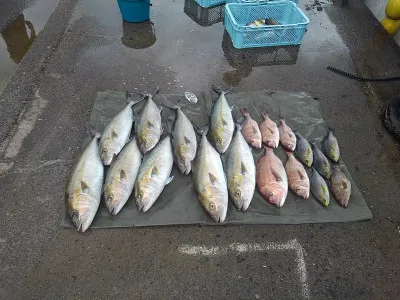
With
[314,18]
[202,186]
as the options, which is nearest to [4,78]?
[202,186]

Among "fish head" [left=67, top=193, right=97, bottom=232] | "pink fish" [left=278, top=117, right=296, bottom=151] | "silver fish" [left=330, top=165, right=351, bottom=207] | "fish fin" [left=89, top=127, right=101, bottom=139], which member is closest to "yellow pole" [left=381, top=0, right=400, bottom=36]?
"pink fish" [left=278, top=117, right=296, bottom=151]

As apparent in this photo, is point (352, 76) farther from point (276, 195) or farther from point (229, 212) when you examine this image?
point (229, 212)

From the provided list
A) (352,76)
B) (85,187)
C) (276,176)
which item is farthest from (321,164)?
(85,187)

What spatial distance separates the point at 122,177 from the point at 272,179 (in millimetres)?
1605

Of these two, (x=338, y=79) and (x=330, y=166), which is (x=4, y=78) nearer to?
(x=330, y=166)

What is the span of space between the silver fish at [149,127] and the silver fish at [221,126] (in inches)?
26.8

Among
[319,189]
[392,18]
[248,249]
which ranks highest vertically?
[392,18]

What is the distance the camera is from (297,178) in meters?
3.37

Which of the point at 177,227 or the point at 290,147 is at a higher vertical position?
the point at 290,147

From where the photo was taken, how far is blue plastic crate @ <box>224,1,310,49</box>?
16.9ft

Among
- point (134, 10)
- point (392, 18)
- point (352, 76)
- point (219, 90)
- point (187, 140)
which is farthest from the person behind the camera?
point (392, 18)

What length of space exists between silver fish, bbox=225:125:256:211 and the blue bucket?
341cm

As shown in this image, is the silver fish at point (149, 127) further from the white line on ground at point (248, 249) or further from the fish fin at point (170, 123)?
the white line on ground at point (248, 249)

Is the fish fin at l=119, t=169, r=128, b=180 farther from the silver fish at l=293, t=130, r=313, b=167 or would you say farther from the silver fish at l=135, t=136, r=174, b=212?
the silver fish at l=293, t=130, r=313, b=167
